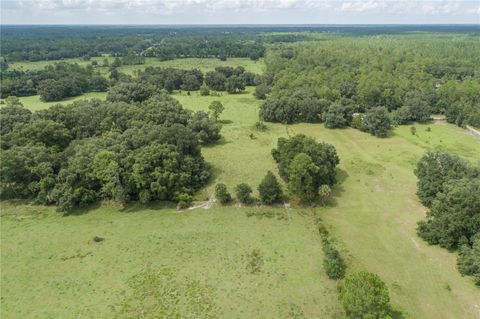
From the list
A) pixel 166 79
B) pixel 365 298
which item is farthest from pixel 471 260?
pixel 166 79

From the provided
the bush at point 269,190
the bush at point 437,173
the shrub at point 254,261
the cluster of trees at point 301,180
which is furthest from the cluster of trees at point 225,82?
the shrub at point 254,261

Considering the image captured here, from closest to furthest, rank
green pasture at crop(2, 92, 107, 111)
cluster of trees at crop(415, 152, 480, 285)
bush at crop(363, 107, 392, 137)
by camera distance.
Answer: cluster of trees at crop(415, 152, 480, 285), bush at crop(363, 107, 392, 137), green pasture at crop(2, 92, 107, 111)

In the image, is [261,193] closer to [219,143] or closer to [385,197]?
[385,197]

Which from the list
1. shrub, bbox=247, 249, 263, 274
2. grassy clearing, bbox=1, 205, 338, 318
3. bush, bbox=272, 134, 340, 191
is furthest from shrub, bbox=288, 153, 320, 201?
shrub, bbox=247, 249, 263, 274

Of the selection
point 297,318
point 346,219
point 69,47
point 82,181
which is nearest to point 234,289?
point 297,318

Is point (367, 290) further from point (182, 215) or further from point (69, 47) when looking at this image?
point (69, 47)

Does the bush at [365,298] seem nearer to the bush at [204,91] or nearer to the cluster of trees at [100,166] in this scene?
the cluster of trees at [100,166]

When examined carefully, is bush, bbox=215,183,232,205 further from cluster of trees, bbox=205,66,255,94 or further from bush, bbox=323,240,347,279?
cluster of trees, bbox=205,66,255,94
